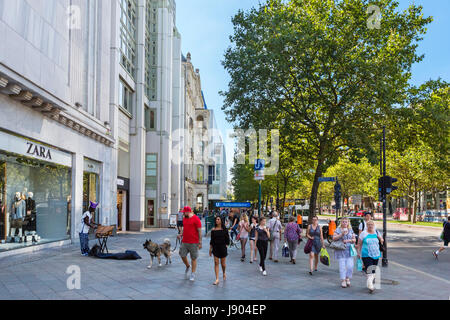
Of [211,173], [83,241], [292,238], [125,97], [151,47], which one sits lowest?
[83,241]

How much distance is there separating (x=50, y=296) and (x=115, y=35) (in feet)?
63.6

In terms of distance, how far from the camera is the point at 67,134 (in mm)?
17016

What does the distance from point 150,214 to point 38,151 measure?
63.6 feet

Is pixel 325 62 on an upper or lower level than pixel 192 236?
upper

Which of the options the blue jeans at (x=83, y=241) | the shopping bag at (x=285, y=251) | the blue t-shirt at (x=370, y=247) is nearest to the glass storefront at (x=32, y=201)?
the blue jeans at (x=83, y=241)

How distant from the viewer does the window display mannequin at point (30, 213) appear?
13.9 meters

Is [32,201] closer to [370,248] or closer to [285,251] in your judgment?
[285,251]

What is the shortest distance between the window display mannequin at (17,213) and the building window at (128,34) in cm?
1445

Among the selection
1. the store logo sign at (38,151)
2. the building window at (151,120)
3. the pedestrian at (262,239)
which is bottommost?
the pedestrian at (262,239)

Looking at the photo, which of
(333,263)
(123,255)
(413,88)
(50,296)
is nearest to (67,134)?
(123,255)

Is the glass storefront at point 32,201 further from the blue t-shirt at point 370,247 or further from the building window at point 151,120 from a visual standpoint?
the building window at point 151,120

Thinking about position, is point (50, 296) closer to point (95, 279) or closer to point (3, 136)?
point (95, 279)

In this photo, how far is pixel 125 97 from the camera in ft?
91.0

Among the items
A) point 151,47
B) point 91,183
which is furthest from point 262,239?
point 151,47
